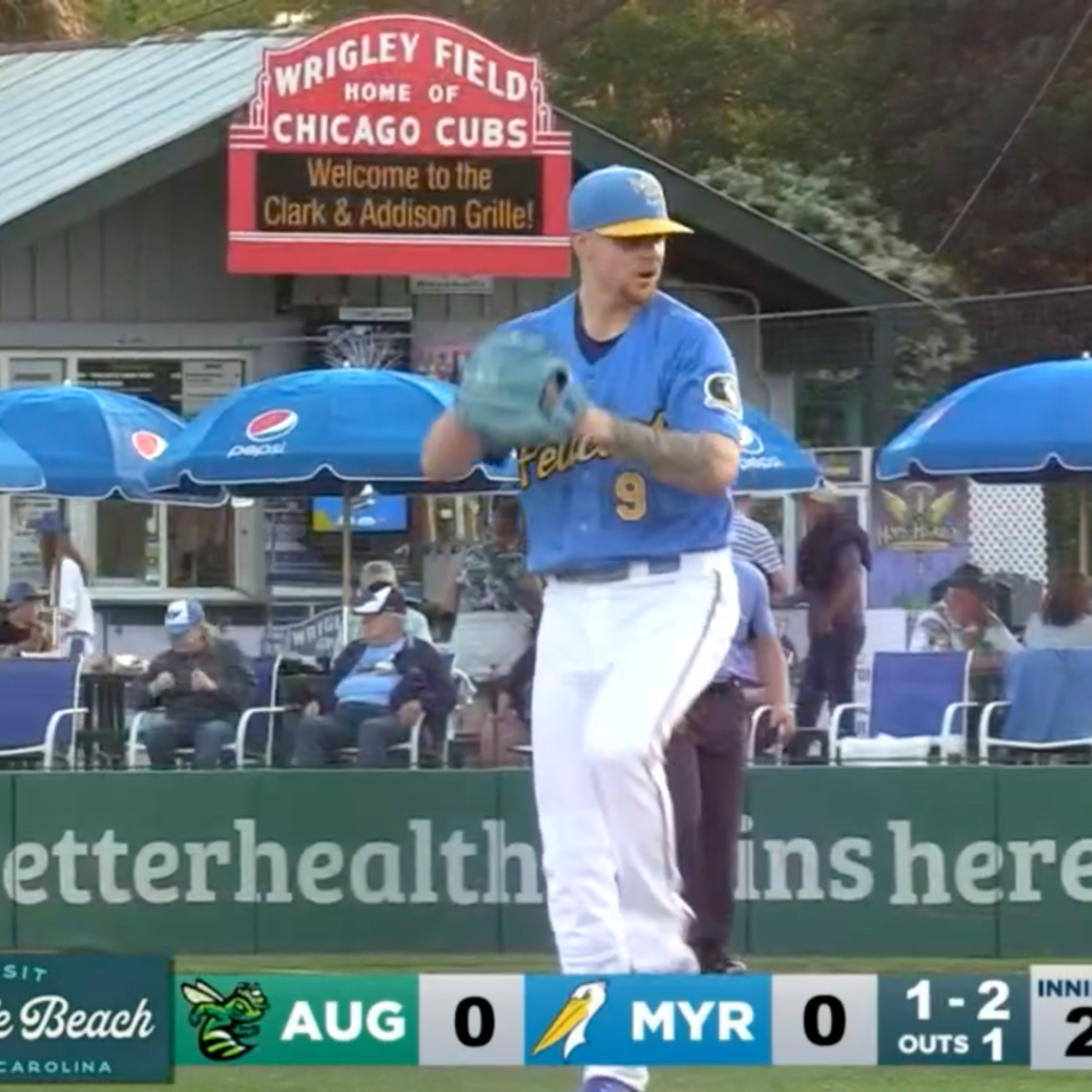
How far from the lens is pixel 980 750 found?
1384cm

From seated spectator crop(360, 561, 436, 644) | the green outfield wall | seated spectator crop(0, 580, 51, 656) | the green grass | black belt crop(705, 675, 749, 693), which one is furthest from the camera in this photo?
seated spectator crop(0, 580, 51, 656)

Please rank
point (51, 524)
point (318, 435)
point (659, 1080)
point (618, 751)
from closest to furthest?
1. point (618, 751)
2. point (659, 1080)
3. point (318, 435)
4. point (51, 524)

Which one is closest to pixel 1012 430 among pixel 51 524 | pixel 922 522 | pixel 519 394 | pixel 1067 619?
pixel 1067 619

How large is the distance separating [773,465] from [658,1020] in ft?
31.7

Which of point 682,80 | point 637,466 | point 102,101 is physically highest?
point 682,80

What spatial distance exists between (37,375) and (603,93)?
16.4 meters

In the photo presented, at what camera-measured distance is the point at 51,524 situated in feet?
62.2

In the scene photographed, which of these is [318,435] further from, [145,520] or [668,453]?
[668,453]

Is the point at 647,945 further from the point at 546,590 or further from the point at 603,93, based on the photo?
the point at 603,93

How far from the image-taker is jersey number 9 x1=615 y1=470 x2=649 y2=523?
680 cm

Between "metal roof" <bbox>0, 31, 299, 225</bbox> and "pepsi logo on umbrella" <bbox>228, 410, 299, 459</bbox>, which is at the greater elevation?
"metal roof" <bbox>0, 31, 299, 225</bbox>

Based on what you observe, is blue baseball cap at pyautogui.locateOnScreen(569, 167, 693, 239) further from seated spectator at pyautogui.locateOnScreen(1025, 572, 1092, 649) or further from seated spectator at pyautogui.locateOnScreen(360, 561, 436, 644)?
seated spectator at pyautogui.locateOnScreen(1025, 572, 1092, 649)

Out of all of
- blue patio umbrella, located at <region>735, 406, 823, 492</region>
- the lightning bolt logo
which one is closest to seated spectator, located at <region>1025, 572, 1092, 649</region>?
blue patio umbrella, located at <region>735, 406, 823, 492</region>

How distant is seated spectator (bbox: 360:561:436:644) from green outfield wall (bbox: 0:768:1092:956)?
4098mm
